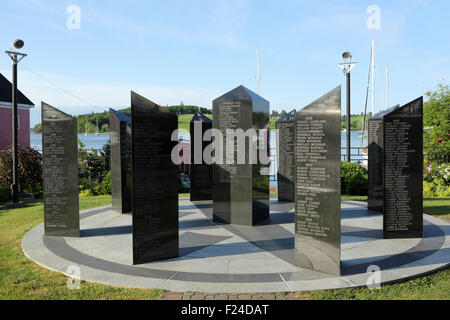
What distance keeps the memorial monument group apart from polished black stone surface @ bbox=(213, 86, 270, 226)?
0.09ft

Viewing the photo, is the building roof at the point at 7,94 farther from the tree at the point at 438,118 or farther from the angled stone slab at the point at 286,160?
the tree at the point at 438,118

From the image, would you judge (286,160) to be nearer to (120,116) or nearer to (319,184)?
(120,116)

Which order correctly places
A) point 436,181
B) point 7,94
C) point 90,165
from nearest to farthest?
point 436,181 → point 90,165 → point 7,94

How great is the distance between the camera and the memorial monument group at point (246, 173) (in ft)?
20.9

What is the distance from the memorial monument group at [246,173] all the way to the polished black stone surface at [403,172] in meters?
0.02

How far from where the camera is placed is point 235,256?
7.35 metres

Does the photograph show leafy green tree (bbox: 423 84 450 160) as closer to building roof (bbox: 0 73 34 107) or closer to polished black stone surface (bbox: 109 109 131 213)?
polished black stone surface (bbox: 109 109 131 213)

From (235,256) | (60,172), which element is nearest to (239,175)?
(235,256)

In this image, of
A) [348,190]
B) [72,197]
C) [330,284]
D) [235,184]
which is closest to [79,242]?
[72,197]

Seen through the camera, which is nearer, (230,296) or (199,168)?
(230,296)

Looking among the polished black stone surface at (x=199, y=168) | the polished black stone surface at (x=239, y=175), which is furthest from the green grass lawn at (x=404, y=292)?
the polished black stone surface at (x=199, y=168)

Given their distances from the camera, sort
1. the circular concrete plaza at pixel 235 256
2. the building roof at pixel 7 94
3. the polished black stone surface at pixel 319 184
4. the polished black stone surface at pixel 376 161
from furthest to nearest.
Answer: the building roof at pixel 7 94
the polished black stone surface at pixel 376 161
the polished black stone surface at pixel 319 184
the circular concrete plaza at pixel 235 256

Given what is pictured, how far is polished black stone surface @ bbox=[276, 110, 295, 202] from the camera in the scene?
13.6 meters

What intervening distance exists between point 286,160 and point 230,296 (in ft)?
28.5
